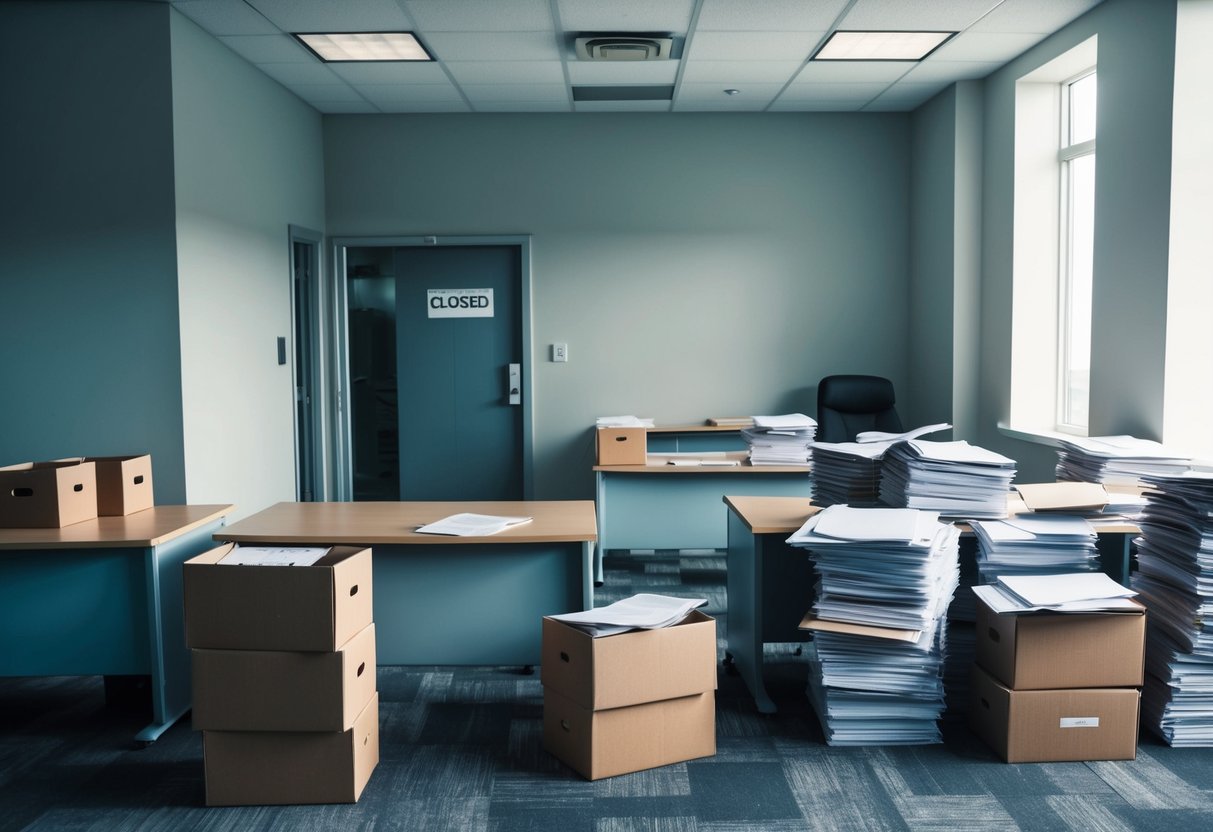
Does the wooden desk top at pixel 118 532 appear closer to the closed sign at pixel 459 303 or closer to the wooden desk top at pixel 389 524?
the wooden desk top at pixel 389 524

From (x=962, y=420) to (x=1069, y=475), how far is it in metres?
1.75

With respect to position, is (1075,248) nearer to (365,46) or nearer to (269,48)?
(365,46)

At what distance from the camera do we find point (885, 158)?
6.04m

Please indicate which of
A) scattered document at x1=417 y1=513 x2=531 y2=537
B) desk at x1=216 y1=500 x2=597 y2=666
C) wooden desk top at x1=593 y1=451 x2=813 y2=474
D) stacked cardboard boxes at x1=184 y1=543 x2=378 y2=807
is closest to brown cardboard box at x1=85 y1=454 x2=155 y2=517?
desk at x1=216 y1=500 x2=597 y2=666

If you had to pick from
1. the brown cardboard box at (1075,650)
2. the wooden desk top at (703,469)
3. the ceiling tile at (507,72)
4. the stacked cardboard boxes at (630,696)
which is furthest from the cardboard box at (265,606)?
the ceiling tile at (507,72)

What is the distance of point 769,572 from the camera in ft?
10.6

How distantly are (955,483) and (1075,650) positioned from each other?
1.88 ft

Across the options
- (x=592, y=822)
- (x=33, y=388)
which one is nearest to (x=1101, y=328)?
(x=592, y=822)

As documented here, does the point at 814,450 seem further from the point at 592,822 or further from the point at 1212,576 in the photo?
the point at 592,822

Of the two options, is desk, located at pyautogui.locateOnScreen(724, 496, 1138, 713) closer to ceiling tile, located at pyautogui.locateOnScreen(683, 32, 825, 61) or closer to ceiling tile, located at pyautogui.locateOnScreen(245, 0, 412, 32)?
ceiling tile, located at pyautogui.locateOnScreen(683, 32, 825, 61)

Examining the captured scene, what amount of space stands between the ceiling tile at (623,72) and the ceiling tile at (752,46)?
257mm

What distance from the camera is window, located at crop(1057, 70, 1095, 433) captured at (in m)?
4.68

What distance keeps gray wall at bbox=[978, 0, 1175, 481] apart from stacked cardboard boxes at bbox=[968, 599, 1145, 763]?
145cm

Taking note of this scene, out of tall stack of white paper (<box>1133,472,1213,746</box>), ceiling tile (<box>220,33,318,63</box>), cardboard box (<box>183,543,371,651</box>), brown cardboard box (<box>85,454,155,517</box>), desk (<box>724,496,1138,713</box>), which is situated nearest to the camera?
cardboard box (<box>183,543,371,651</box>)
